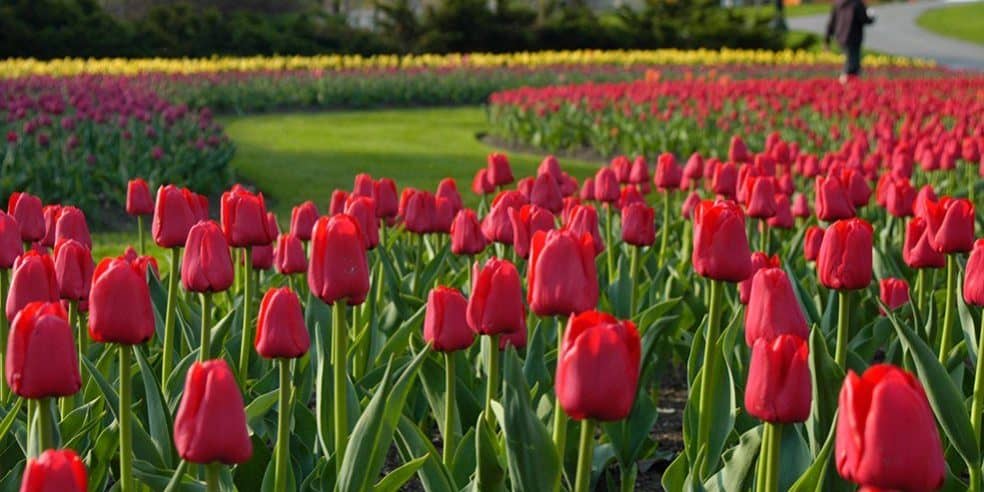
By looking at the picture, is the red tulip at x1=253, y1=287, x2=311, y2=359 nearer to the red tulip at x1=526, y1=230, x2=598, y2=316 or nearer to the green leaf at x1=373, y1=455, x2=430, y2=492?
the green leaf at x1=373, y1=455, x2=430, y2=492

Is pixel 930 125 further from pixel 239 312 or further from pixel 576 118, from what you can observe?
pixel 576 118

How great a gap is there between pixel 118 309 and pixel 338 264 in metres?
0.43

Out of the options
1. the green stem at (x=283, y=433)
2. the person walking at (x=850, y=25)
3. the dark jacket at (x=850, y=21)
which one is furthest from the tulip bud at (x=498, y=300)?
the dark jacket at (x=850, y=21)

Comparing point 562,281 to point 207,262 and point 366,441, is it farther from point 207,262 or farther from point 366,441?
point 207,262

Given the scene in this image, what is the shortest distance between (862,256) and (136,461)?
1497 mm

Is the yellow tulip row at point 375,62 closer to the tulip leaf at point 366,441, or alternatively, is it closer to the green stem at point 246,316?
the green stem at point 246,316

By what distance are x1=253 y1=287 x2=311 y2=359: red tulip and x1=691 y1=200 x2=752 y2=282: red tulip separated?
76cm

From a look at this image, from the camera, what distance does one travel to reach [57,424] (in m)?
2.48

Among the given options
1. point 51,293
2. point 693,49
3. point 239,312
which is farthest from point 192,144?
point 693,49

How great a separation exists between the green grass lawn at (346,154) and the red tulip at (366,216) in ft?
12.1

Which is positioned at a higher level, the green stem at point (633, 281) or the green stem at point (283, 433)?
the green stem at point (283, 433)

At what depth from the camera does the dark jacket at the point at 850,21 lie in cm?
1878

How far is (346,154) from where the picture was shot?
14.2m

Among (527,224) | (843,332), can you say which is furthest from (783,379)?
(527,224)
